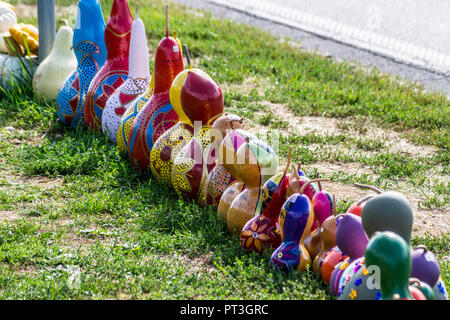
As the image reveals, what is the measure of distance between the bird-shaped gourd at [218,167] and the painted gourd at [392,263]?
1529mm

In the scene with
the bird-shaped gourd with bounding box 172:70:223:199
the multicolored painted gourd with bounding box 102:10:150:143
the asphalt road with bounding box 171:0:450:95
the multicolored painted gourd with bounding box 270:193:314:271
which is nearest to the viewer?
the multicolored painted gourd with bounding box 270:193:314:271

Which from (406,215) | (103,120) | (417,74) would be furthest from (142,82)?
(417,74)

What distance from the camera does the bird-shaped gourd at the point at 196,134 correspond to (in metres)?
3.85

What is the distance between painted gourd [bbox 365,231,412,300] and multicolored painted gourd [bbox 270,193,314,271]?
2.40 feet

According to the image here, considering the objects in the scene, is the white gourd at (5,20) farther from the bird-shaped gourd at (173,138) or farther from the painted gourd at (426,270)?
the painted gourd at (426,270)

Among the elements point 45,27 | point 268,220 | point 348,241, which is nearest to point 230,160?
point 268,220

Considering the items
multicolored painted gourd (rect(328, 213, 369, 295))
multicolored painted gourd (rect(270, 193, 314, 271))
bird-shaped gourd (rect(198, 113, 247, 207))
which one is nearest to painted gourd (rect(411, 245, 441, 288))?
multicolored painted gourd (rect(328, 213, 369, 295))

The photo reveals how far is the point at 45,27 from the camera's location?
5977 mm

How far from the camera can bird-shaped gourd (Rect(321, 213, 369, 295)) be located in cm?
277

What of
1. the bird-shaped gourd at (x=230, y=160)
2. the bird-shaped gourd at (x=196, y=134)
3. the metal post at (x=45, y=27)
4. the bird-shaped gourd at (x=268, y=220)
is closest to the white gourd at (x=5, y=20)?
the metal post at (x=45, y=27)

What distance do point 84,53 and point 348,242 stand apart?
317 centimetres

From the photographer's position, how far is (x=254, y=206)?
343 cm

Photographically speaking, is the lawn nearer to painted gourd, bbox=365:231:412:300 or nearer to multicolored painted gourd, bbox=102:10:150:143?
multicolored painted gourd, bbox=102:10:150:143
